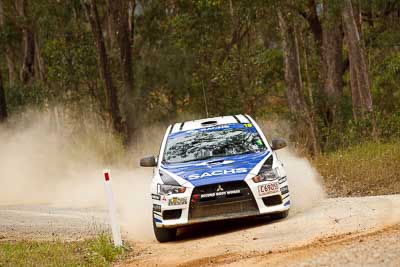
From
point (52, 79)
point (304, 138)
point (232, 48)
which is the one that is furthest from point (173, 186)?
point (52, 79)

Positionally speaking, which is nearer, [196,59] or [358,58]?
[358,58]

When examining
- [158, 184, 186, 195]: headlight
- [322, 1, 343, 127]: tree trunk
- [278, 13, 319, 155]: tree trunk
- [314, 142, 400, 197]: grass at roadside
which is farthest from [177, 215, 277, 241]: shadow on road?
[322, 1, 343, 127]: tree trunk

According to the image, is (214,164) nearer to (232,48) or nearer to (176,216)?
(176,216)

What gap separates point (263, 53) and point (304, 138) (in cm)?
1431

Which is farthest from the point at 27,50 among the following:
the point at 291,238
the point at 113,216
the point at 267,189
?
→ the point at 291,238

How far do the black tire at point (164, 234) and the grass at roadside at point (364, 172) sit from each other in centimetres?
503

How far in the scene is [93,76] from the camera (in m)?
46.8

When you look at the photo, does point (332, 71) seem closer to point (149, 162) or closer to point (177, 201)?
point (149, 162)

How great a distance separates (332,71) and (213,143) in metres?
24.4

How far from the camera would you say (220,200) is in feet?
40.8

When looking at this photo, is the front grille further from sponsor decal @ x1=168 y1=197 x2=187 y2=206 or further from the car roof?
the car roof

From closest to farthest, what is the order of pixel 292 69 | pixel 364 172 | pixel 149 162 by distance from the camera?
pixel 149 162 < pixel 364 172 < pixel 292 69

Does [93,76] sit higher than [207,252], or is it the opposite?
[207,252]

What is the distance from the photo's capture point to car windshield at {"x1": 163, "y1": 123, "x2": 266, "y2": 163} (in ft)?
45.2
